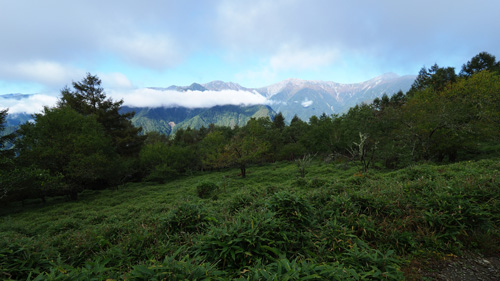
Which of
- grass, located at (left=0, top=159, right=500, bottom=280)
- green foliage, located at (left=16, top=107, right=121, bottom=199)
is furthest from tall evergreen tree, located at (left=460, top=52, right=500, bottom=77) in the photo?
green foliage, located at (left=16, top=107, right=121, bottom=199)

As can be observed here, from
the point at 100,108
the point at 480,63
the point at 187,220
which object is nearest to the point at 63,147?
the point at 100,108

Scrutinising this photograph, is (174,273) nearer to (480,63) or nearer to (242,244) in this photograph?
(242,244)

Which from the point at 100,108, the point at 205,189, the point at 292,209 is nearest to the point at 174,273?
the point at 292,209

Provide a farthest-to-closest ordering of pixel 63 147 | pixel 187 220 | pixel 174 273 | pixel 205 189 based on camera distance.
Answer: pixel 63 147
pixel 205 189
pixel 187 220
pixel 174 273

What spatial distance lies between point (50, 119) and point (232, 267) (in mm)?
29573

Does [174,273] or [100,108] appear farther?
[100,108]

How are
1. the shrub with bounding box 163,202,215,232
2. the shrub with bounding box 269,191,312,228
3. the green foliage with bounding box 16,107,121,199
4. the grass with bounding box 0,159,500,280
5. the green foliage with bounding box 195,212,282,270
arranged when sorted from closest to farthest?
the grass with bounding box 0,159,500,280 → the green foliage with bounding box 195,212,282,270 → the shrub with bounding box 269,191,312,228 → the shrub with bounding box 163,202,215,232 → the green foliage with bounding box 16,107,121,199

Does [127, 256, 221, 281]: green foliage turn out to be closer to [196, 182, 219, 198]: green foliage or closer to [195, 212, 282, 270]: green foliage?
[195, 212, 282, 270]: green foliage

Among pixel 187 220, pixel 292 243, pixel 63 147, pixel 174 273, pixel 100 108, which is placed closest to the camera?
pixel 174 273

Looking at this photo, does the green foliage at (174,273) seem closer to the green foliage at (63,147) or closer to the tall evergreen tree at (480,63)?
the green foliage at (63,147)

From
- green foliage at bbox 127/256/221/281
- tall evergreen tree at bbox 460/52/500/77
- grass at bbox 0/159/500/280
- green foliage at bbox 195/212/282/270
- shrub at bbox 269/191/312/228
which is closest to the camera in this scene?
green foliage at bbox 127/256/221/281

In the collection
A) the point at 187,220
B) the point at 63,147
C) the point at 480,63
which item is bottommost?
the point at 187,220

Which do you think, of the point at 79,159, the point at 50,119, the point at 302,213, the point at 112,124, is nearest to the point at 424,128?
the point at 302,213

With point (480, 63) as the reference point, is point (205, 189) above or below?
below
